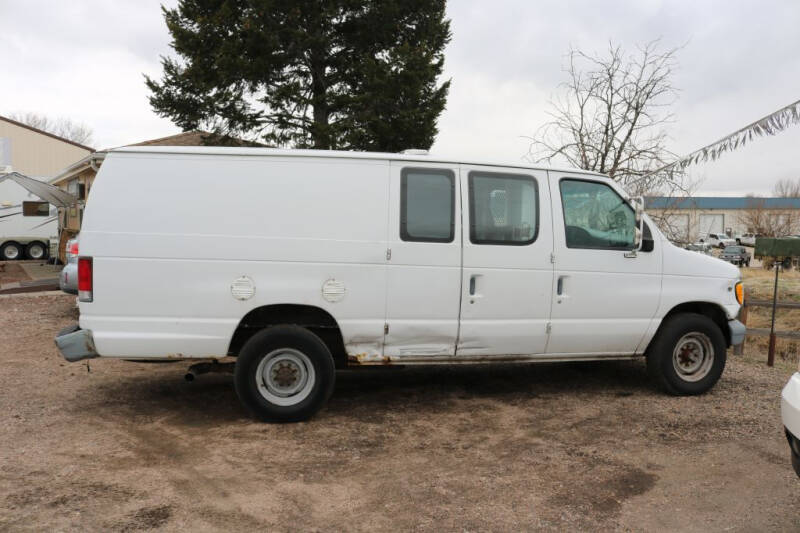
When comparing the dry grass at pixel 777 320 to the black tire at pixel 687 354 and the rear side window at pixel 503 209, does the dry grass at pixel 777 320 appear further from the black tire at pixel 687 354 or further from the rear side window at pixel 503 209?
the rear side window at pixel 503 209

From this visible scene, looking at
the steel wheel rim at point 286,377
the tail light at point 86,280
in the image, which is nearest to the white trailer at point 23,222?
the tail light at point 86,280

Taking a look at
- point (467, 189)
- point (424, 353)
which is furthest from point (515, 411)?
point (467, 189)

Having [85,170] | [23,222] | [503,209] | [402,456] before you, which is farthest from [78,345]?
[23,222]

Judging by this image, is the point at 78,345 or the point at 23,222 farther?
the point at 23,222

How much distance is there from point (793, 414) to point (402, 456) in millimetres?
2528

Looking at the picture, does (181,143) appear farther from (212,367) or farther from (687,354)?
(687,354)

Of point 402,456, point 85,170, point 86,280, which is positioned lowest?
point 402,456

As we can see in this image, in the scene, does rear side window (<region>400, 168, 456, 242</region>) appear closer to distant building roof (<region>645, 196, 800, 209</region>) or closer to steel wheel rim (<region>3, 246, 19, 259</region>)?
distant building roof (<region>645, 196, 800, 209</region>)

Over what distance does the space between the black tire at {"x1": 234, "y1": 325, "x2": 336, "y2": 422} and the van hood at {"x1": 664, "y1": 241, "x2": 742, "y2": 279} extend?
10.8 ft

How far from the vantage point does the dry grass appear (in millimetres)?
11831

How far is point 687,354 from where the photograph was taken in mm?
6441

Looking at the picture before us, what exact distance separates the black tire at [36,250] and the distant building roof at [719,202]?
23696 mm

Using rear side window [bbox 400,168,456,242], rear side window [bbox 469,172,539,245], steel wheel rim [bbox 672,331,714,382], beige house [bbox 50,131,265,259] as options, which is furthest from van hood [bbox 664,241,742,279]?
beige house [bbox 50,131,265,259]

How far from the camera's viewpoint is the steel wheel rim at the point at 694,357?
6.39 meters
